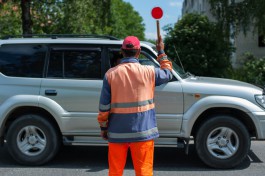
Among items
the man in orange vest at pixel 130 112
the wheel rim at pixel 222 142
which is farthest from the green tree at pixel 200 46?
the man in orange vest at pixel 130 112

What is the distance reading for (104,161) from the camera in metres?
6.82

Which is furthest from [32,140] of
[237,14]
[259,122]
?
[237,14]

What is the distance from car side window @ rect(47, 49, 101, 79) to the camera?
252 inches

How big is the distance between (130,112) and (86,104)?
2.33 meters

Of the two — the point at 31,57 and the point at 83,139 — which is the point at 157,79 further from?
the point at 31,57

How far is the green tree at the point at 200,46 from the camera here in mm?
14156

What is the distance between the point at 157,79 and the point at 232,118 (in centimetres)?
231

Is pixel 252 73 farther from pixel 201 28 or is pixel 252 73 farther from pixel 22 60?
pixel 22 60

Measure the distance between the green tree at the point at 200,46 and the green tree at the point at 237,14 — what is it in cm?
50

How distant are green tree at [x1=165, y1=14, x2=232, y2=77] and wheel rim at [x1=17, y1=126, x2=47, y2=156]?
835 cm

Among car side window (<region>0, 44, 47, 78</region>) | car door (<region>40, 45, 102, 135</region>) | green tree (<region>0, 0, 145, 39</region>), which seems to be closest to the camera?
car door (<region>40, 45, 102, 135</region>)

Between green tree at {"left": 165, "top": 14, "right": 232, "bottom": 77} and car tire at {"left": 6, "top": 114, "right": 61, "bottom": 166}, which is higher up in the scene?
green tree at {"left": 165, "top": 14, "right": 232, "bottom": 77}

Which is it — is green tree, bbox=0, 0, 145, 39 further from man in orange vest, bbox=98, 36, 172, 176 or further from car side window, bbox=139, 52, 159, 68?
man in orange vest, bbox=98, 36, 172, 176

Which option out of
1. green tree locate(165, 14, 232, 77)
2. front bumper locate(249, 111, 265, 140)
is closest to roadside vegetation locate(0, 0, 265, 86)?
green tree locate(165, 14, 232, 77)
